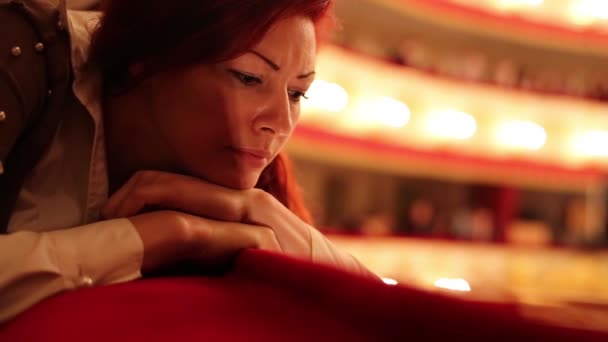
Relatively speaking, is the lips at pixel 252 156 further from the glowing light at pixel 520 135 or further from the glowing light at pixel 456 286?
the glowing light at pixel 520 135

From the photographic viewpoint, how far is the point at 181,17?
738mm

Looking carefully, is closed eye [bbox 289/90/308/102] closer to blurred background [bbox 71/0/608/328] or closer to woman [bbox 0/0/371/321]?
woman [bbox 0/0/371/321]

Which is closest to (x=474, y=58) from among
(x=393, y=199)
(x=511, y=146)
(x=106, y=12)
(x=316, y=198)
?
(x=511, y=146)

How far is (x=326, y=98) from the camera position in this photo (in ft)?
12.8

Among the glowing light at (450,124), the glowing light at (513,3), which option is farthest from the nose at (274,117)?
the glowing light at (513,3)

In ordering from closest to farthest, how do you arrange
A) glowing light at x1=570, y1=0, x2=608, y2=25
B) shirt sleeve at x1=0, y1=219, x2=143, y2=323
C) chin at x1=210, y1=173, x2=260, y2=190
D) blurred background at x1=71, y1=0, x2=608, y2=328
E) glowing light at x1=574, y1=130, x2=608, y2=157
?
shirt sleeve at x1=0, y1=219, x2=143, y2=323 → chin at x1=210, y1=173, x2=260, y2=190 → blurred background at x1=71, y1=0, x2=608, y2=328 → glowing light at x1=574, y1=130, x2=608, y2=157 → glowing light at x1=570, y1=0, x2=608, y2=25

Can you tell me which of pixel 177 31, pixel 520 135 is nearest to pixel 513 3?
pixel 520 135

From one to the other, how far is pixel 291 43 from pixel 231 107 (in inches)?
4.1

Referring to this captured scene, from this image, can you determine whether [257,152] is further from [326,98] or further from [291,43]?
[326,98]

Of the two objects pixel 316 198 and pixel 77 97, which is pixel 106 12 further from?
pixel 316 198

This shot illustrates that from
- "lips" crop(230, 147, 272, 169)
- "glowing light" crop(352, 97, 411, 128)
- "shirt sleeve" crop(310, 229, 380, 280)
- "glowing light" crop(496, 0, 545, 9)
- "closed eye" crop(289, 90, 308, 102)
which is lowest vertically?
"shirt sleeve" crop(310, 229, 380, 280)

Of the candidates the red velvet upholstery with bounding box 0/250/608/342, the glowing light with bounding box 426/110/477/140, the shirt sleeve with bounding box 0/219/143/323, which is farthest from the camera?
the glowing light with bounding box 426/110/477/140

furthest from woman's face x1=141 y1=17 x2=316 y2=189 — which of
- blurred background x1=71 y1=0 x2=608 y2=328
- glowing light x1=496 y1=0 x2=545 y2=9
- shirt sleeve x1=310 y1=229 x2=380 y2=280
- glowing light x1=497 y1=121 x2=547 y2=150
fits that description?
glowing light x1=496 y1=0 x2=545 y2=9

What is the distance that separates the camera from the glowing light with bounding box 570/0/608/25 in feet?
17.2
